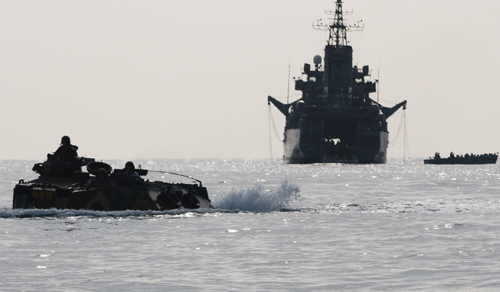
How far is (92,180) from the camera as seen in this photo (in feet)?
106

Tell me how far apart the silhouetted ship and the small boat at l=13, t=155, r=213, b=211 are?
114 metres

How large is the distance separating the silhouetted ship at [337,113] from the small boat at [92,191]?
375 ft

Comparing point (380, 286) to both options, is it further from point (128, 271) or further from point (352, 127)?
point (352, 127)

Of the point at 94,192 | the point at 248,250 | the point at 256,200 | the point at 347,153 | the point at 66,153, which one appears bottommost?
the point at 248,250

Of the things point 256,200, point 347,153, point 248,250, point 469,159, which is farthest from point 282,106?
point 248,250

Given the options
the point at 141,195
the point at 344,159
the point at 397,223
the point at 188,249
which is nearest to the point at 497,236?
the point at 397,223

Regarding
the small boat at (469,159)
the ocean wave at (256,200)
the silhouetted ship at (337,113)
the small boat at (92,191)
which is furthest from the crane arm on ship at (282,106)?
the small boat at (92,191)

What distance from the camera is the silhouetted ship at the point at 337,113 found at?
149m

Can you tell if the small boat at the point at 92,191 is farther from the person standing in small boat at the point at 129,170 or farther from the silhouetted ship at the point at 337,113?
the silhouetted ship at the point at 337,113

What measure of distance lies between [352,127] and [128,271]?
13464cm

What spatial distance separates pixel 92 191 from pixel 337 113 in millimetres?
117387

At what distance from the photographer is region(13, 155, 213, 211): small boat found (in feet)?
104

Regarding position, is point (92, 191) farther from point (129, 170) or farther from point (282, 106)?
point (282, 106)

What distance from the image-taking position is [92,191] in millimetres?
31859
